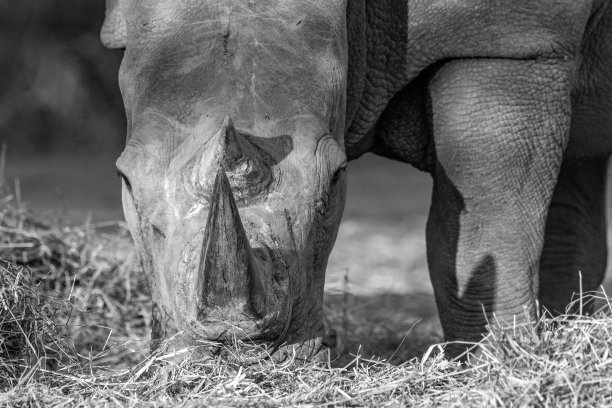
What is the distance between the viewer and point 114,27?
472 centimetres

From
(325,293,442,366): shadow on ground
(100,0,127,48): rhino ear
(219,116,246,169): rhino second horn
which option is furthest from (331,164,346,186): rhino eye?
(325,293,442,366): shadow on ground

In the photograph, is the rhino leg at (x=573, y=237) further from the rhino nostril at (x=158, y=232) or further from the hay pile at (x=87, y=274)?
the rhino nostril at (x=158, y=232)

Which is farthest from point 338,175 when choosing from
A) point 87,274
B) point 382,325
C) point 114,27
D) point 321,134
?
point 382,325

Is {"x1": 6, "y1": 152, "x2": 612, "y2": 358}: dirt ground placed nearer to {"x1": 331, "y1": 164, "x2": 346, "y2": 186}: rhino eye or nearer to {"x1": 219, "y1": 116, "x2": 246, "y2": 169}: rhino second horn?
{"x1": 331, "y1": 164, "x2": 346, "y2": 186}: rhino eye

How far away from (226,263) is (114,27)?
182cm

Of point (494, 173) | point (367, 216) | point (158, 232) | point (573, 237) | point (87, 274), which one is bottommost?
point (367, 216)

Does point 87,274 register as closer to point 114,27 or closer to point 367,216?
point 114,27

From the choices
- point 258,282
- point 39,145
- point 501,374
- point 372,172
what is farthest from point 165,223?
point 39,145

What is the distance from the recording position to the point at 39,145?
14344 mm

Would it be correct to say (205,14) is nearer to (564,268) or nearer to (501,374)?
(501,374)

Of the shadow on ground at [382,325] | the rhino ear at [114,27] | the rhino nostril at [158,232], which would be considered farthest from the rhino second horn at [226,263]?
the shadow on ground at [382,325]

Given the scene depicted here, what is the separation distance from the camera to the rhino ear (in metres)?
4.68

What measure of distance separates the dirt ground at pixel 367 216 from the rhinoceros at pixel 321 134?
3.09 ft

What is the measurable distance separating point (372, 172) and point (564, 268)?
7.74 metres
